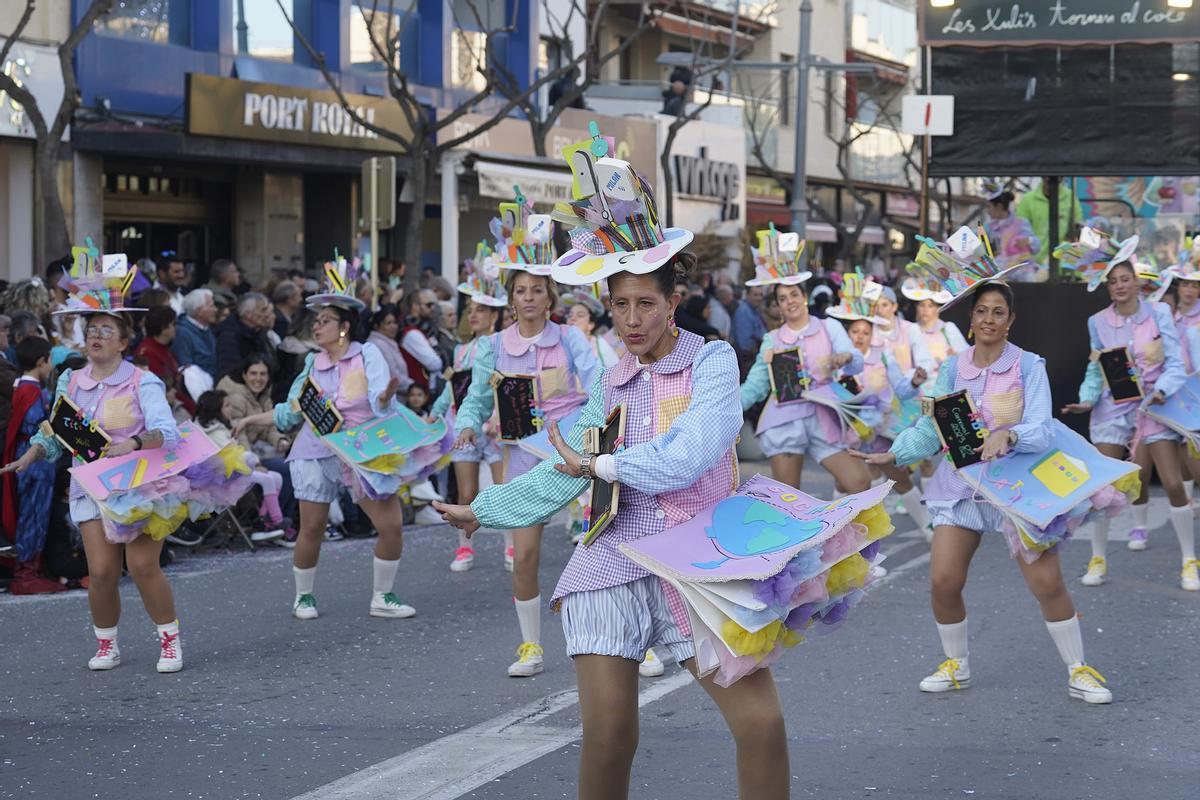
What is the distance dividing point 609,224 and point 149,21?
17.7 m

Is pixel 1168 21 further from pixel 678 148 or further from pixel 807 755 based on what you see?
pixel 678 148

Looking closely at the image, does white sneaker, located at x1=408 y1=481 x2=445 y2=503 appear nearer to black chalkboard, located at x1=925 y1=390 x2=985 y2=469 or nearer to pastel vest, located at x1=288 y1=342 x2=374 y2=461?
pastel vest, located at x1=288 y1=342 x2=374 y2=461

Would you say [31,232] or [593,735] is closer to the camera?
[593,735]

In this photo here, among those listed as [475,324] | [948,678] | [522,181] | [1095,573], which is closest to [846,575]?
[948,678]

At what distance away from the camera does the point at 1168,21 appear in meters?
16.7

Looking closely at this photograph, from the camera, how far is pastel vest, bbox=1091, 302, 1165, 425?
10891 mm

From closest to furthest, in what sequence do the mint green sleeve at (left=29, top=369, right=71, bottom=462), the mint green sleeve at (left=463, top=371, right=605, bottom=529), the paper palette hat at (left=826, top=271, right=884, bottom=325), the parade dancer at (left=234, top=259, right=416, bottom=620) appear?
the mint green sleeve at (left=463, top=371, right=605, bottom=529) < the mint green sleeve at (left=29, top=369, right=71, bottom=462) < the parade dancer at (left=234, top=259, right=416, bottom=620) < the paper palette hat at (left=826, top=271, right=884, bottom=325)

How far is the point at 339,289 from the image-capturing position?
9328 mm

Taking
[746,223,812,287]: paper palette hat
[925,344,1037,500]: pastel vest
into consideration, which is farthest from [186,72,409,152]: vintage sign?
[925,344,1037,500]: pastel vest

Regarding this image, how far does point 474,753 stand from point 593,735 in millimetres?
1979

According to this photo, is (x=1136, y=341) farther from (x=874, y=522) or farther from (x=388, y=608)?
(x=874, y=522)

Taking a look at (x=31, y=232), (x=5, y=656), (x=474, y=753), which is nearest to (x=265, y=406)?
(x=5, y=656)

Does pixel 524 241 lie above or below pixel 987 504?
above

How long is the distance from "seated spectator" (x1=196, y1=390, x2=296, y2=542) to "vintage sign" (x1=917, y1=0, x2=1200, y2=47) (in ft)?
25.5
